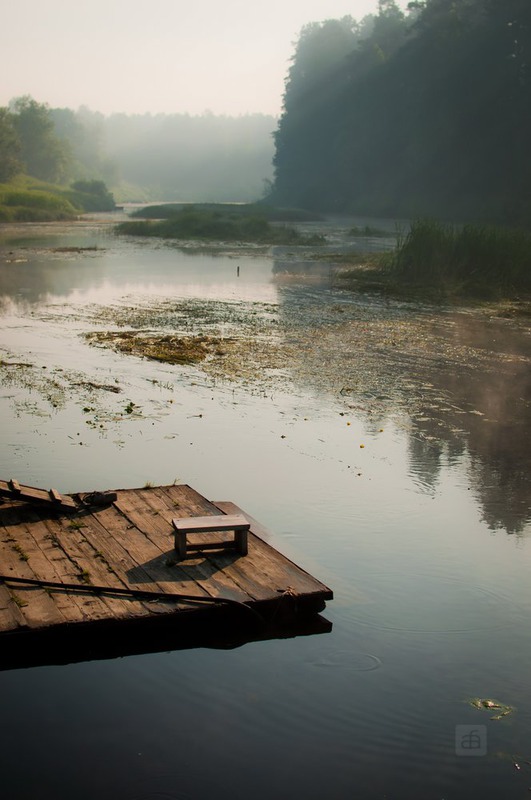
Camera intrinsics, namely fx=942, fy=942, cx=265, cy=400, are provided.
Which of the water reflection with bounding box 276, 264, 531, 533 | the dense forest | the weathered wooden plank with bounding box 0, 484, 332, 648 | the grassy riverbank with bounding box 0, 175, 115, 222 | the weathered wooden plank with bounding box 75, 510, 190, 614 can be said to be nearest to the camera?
the weathered wooden plank with bounding box 0, 484, 332, 648

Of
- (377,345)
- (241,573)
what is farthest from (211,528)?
(377,345)

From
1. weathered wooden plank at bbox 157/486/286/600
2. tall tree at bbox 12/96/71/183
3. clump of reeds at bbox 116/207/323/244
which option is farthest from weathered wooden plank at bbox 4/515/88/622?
tall tree at bbox 12/96/71/183

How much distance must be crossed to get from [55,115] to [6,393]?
19911 cm

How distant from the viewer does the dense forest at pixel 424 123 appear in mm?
62938

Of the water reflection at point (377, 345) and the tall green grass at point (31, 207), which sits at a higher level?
the tall green grass at point (31, 207)

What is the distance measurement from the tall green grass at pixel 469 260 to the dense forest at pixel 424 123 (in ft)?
83.0

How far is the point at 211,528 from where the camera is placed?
22.6 ft

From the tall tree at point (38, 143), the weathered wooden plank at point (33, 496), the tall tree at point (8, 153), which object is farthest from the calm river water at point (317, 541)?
the tall tree at point (38, 143)

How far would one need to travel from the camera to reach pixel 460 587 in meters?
7.35

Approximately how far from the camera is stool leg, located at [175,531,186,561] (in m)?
6.91

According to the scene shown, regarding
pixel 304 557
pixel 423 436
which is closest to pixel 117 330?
pixel 423 436

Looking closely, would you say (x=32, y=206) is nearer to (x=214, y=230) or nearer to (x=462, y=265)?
(x=214, y=230)

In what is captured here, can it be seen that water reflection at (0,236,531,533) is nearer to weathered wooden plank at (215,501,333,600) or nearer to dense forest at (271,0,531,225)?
weathered wooden plank at (215,501,333,600)

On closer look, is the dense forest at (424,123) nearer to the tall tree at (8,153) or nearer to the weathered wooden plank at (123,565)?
the tall tree at (8,153)
